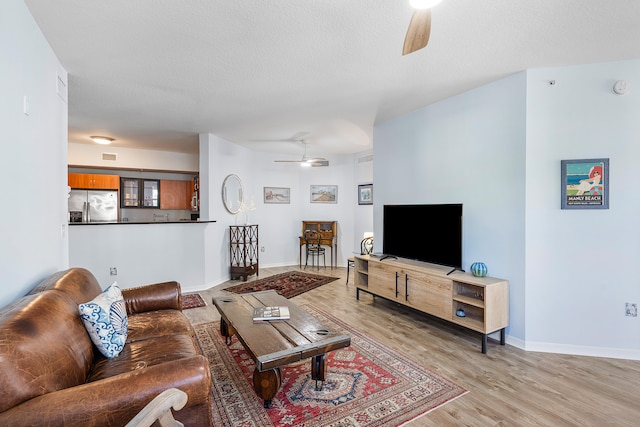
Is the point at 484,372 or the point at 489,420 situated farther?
the point at 484,372

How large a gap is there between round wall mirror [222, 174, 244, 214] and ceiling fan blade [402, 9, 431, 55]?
449 centimetres

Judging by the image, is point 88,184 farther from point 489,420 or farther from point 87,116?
point 489,420

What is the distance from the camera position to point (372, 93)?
3391 millimetres

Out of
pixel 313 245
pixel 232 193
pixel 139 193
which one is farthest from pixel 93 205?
pixel 313 245

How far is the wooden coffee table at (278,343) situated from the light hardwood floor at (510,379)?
0.71 meters

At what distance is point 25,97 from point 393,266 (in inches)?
142

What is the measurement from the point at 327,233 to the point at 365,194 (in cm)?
122

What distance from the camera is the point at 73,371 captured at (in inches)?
56.8

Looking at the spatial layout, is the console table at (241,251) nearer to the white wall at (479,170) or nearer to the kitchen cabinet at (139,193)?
the kitchen cabinet at (139,193)

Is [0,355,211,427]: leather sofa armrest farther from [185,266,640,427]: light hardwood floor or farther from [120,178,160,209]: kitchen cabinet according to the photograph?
[120,178,160,209]: kitchen cabinet

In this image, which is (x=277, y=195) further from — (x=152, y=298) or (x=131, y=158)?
(x=152, y=298)

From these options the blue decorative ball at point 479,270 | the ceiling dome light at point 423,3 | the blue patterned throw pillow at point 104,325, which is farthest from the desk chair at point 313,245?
the ceiling dome light at point 423,3

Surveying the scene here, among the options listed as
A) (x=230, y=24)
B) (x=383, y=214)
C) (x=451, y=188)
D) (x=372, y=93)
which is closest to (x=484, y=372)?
(x=451, y=188)

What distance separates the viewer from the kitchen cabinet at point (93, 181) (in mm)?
5820
